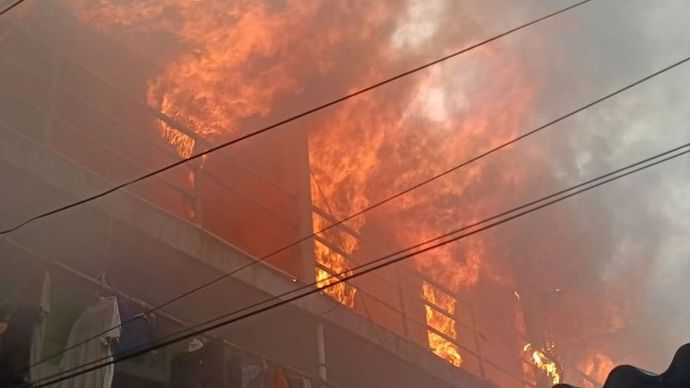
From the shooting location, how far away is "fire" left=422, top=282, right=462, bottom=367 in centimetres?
1486

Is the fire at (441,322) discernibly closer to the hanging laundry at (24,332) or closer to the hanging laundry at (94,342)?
the hanging laundry at (94,342)

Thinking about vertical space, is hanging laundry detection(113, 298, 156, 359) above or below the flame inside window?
below

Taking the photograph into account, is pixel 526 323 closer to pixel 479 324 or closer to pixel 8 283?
pixel 479 324

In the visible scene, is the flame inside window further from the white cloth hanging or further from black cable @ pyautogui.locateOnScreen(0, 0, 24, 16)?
black cable @ pyautogui.locateOnScreen(0, 0, 24, 16)

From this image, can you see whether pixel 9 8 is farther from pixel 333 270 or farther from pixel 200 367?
pixel 333 270

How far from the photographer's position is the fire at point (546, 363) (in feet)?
54.0

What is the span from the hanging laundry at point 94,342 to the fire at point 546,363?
413 inches

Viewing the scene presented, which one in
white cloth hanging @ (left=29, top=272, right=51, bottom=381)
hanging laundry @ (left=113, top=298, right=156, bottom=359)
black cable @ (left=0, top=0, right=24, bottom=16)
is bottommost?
white cloth hanging @ (left=29, top=272, right=51, bottom=381)

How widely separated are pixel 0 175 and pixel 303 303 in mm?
4043

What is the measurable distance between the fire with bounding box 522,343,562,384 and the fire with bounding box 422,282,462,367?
6.71ft

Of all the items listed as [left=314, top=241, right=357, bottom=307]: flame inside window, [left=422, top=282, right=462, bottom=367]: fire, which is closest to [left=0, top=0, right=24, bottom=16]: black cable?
[left=314, top=241, right=357, bottom=307]: flame inside window

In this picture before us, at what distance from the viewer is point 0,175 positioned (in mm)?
8234

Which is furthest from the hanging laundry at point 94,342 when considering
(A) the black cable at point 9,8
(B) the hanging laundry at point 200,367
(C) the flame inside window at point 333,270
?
(C) the flame inside window at point 333,270

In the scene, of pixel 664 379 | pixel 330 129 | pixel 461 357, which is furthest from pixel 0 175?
pixel 461 357
